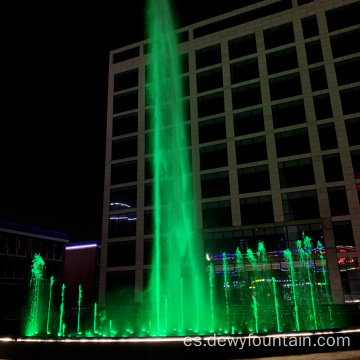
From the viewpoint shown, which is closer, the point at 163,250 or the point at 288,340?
the point at 288,340

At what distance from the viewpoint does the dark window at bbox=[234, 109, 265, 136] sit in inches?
1277

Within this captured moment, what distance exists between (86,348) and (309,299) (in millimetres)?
21326

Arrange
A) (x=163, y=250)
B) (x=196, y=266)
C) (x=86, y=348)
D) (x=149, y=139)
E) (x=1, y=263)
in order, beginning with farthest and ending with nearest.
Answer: (x=1, y=263) < (x=149, y=139) < (x=163, y=250) < (x=196, y=266) < (x=86, y=348)

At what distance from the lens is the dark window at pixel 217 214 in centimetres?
3108

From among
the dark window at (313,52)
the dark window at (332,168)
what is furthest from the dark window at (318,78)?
the dark window at (332,168)

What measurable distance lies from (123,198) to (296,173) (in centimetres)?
1816

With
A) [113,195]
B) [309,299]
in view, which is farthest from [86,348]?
[113,195]

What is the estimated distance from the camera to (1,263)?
41250 millimetres

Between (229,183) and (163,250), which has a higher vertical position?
(229,183)

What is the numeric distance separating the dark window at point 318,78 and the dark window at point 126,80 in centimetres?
1971

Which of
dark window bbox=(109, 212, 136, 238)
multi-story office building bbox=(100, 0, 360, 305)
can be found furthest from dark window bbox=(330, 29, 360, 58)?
dark window bbox=(109, 212, 136, 238)

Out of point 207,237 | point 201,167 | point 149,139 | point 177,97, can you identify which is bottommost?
point 207,237

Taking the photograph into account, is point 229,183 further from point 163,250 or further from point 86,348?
point 86,348

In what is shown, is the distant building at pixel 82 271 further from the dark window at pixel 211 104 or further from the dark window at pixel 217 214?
the dark window at pixel 211 104
